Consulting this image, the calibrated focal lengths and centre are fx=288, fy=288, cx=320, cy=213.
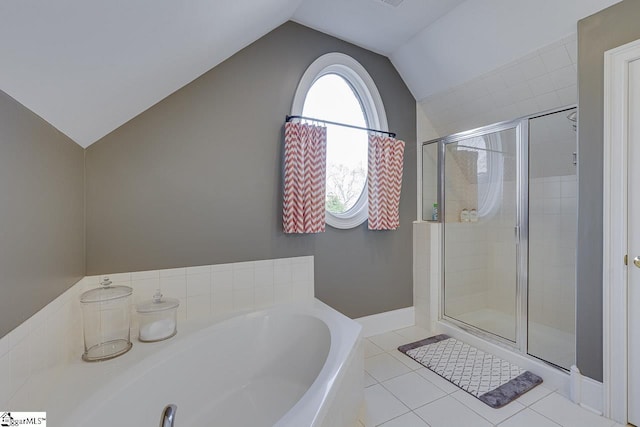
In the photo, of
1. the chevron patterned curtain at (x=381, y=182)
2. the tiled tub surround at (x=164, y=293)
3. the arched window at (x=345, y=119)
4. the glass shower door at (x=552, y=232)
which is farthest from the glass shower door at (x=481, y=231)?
the tiled tub surround at (x=164, y=293)

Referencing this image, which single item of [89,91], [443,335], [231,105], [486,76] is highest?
[486,76]

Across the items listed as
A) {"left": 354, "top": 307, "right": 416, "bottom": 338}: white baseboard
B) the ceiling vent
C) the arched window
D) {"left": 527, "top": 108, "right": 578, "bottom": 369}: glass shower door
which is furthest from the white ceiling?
{"left": 354, "top": 307, "right": 416, "bottom": 338}: white baseboard

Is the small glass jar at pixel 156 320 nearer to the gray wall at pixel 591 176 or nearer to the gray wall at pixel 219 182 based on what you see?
the gray wall at pixel 219 182

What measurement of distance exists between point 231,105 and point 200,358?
166 centimetres

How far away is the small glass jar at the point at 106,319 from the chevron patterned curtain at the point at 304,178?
3.64ft

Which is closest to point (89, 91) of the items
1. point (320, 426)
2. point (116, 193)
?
point (116, 193)

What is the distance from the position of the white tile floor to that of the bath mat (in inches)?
1.8

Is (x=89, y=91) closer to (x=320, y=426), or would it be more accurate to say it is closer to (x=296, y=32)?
(x=320, y=426)

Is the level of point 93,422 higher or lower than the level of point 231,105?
lower

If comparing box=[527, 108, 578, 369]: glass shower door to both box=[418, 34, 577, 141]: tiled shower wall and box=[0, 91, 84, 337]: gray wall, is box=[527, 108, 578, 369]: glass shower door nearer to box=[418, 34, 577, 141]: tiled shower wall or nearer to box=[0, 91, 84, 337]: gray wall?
box=[418, 34, 577, 141]: tiled shower wall

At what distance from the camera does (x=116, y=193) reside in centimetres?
173

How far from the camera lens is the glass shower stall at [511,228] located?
2330 mm

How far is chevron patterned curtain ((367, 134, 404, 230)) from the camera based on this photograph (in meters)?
2.64

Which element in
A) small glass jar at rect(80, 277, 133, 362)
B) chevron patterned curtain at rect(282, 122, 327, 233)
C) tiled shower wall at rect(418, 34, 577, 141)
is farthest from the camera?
chevron patterned curtain at rect(282, 122, 327, 233)
